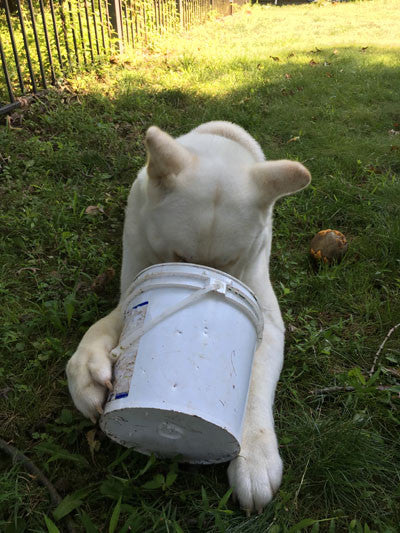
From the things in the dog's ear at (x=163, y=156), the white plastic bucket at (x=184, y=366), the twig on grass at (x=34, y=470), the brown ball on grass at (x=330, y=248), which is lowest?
the brown ball on grass at (x=330, y=248)

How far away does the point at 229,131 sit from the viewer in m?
2.74

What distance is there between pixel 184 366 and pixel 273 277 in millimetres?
1637

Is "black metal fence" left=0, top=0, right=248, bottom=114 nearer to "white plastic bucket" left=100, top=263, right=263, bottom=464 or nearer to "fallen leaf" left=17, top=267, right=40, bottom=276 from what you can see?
"fallen leaf" left=17, top=267, right=40, bottom=276

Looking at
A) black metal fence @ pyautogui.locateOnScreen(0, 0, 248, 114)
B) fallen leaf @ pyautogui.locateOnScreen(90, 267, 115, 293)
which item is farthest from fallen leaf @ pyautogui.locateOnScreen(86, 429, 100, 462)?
black metal fence @ pyautogui.locateOnScreen(0, 0, 248, 114)

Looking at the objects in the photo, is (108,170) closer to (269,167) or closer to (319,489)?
(269,167)

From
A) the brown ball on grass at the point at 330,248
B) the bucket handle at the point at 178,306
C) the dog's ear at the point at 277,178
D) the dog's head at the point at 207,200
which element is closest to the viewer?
the bucket handle at the point at 178,306

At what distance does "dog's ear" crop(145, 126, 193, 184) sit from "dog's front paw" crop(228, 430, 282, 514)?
3.91ft

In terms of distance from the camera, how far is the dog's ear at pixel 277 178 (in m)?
1.97

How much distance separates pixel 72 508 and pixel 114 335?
29.2 inches

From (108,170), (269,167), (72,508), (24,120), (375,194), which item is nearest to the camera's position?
(72,508)

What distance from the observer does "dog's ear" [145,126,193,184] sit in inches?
73.7

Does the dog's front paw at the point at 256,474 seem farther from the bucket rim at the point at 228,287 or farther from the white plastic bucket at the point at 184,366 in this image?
the bucket rim at the point at 228,287

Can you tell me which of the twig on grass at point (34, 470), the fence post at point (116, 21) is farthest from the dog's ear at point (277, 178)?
the fence post at point (116, 21)

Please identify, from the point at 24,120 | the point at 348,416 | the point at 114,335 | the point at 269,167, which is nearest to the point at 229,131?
the point at 269,167
